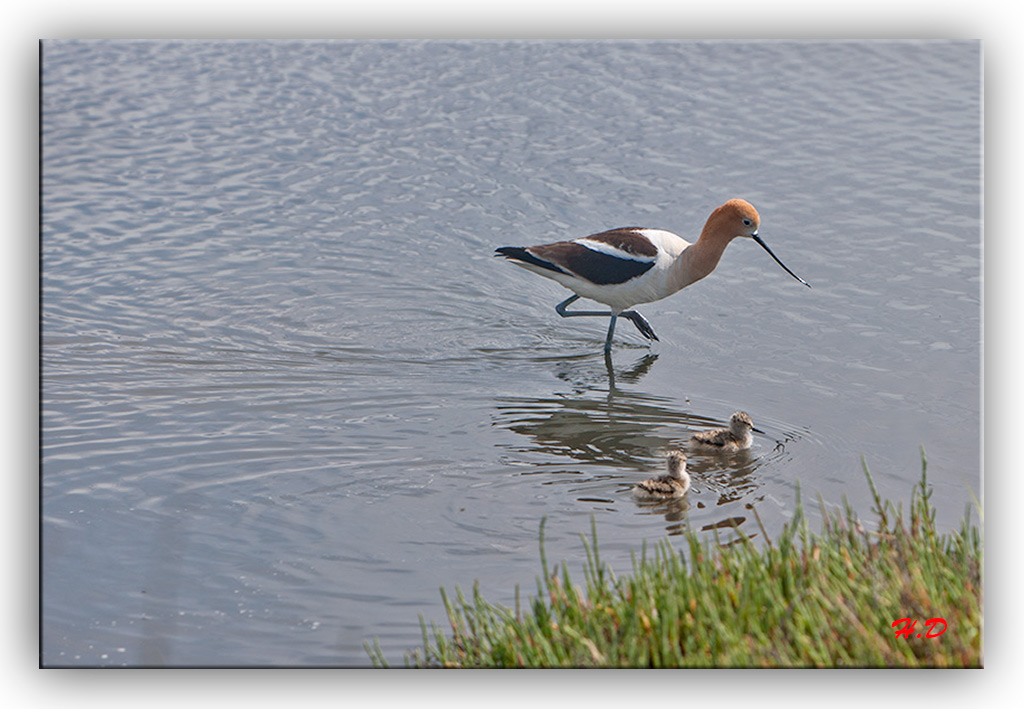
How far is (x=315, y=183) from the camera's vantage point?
7.39 meters

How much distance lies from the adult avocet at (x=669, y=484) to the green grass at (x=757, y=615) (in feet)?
3.39

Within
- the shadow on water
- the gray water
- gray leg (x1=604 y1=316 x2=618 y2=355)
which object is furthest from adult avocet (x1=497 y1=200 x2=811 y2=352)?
the shadow on water

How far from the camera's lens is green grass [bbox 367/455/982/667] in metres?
4.52

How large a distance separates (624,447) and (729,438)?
56cm

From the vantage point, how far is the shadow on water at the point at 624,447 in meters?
6.01

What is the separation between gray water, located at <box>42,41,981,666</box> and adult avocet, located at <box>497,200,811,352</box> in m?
0.28

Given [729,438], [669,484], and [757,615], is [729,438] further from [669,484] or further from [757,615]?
[757,615]

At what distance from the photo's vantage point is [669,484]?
5.91 m

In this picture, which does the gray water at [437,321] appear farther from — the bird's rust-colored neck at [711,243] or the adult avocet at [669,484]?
the bird's rust-colored neck at [711,243]
